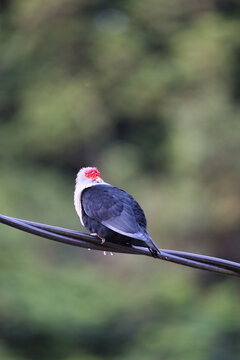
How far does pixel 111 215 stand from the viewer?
3660mm

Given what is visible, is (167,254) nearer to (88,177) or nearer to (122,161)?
(88,177)

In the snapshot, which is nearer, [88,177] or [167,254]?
[167,254]

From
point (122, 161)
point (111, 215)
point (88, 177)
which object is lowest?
point (111, 215)

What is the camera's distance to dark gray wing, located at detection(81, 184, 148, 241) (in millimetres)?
3524

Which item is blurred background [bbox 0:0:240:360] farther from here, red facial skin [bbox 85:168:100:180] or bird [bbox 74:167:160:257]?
bird [bbox 74:167:160:257]

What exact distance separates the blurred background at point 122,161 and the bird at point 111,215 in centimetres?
475

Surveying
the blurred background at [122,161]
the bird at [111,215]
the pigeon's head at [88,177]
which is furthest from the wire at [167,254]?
the blurred background at [122,161]

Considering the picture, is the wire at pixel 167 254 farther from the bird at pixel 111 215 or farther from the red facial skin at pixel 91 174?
the red facial skin at pixel 91 174

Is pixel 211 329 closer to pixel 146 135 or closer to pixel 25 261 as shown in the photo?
pixel 25 261

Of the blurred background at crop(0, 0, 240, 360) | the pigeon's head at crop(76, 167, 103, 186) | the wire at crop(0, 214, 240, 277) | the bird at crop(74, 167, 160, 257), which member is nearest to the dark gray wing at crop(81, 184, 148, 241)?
the bird at crop(74, 167, 160, 257)

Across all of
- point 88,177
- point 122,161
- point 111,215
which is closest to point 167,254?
point 111,215

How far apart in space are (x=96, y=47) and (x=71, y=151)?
6.47 ft

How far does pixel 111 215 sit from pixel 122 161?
23.6ft

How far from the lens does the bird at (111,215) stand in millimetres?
Result: 3535
